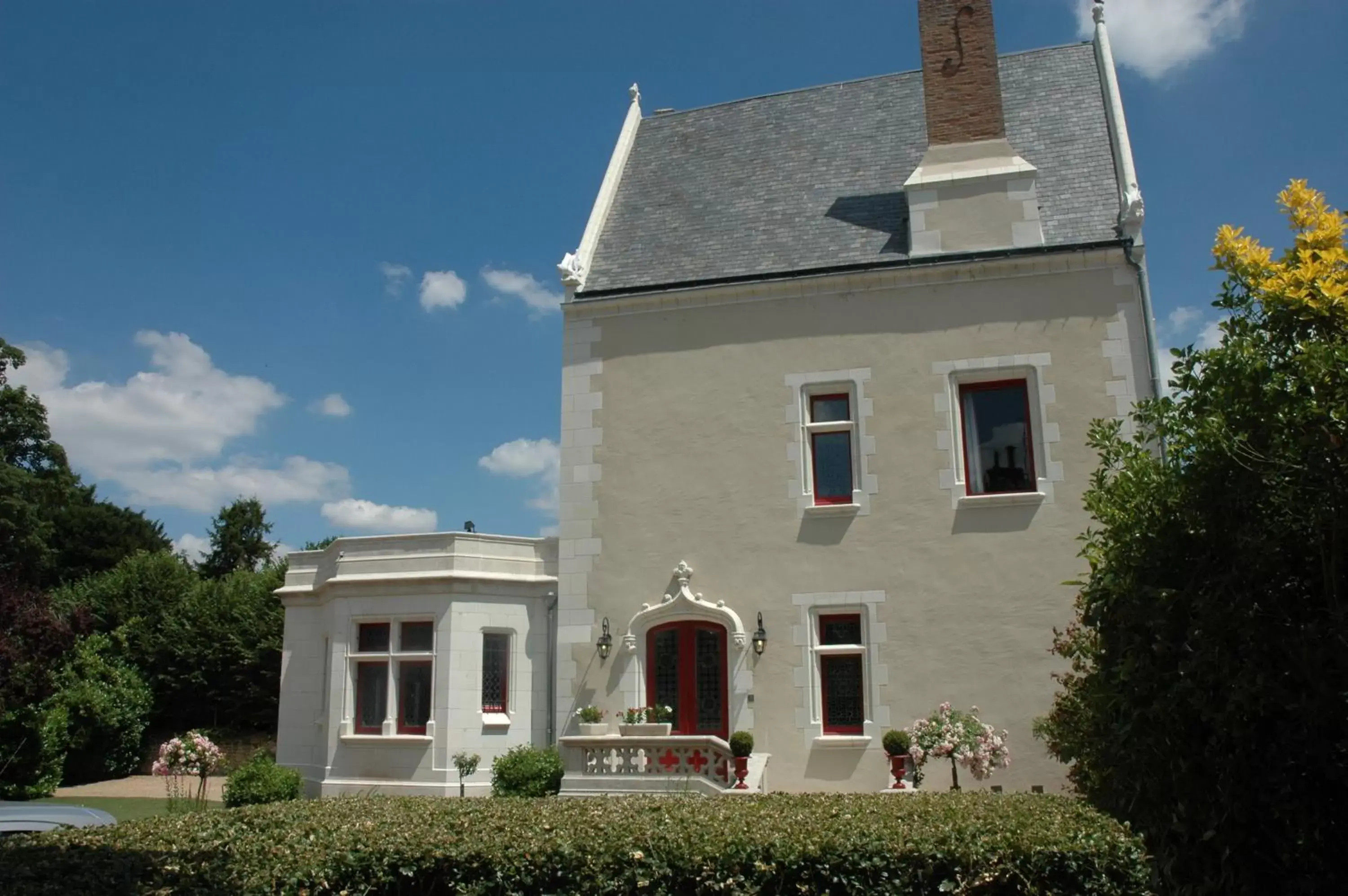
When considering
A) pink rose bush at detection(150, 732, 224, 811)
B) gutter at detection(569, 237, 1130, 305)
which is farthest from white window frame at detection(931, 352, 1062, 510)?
pink rose bush at detection(150, 732, 224, 811)

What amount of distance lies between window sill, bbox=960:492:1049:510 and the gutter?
367 centimetres

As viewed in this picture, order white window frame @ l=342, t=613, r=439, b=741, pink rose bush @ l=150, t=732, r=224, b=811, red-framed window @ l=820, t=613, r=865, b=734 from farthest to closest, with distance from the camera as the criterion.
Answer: white window frame @ l=342, t=613, r=439, b=741 < pink rose bush @ l=150, t=732, r=224, b=811 < red-framed window @ l=820, t=613, r=865, b=734

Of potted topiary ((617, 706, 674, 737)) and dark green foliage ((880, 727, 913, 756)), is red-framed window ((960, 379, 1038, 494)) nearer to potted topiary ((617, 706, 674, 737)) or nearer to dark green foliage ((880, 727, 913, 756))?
dark green foliage ((880, 727, 913, 756))

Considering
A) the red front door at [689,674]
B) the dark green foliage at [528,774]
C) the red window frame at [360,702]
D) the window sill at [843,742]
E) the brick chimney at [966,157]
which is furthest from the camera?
the red window frame at [360,702]

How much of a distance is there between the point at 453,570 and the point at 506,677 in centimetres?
209

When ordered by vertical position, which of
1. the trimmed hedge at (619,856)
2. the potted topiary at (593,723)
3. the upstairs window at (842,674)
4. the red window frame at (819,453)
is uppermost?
the red window frame at (819,453)

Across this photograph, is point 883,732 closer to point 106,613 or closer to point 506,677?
point 506,677

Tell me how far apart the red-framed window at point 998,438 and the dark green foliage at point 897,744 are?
3.85m

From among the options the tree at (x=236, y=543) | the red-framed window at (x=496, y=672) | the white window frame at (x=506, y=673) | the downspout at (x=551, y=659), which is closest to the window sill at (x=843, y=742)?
the downspout at (x=551, y=659)

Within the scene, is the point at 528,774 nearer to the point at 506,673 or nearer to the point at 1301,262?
the point at 506,673

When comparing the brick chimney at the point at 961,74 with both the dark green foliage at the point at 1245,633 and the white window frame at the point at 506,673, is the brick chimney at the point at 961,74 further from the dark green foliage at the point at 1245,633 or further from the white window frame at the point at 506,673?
the dark green foliage at the point at 1245,633

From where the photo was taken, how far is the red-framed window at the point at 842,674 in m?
15.7

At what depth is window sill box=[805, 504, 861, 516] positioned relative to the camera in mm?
16172

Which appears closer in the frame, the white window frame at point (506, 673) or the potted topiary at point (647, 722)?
the potted topiary at point (647, 722)
